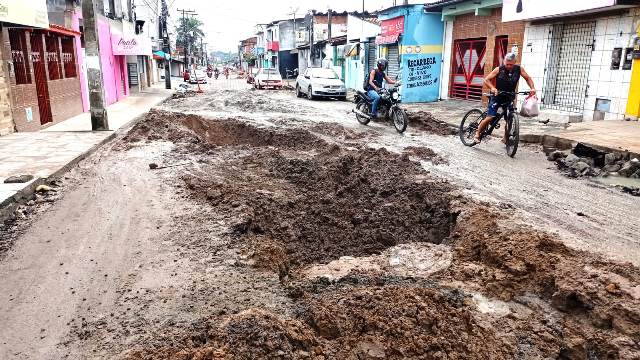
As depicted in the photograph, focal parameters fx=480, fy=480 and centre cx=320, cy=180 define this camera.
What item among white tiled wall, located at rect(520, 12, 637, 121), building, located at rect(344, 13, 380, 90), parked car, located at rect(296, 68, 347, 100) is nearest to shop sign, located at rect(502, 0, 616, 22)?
white tiled wall, located at rect(520, 12, 637, 121)

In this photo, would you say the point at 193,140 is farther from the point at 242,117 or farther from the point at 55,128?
the point at 55,128

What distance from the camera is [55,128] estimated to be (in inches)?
527

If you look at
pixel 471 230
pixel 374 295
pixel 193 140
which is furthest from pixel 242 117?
pixel 374 295

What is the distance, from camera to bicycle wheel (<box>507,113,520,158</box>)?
8.40 metres

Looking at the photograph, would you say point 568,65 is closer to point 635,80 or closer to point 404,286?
point 635,80

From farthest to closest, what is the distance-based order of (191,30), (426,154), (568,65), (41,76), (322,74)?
(191,30), (322,74), (568,65), (41,76), (426,154)

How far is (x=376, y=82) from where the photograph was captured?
1234 cm

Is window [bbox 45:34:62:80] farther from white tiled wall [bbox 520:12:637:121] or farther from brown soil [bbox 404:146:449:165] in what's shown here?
white tiled wall [bbox 520:12:637:121]

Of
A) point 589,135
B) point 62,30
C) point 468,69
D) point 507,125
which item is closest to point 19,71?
point 62,30

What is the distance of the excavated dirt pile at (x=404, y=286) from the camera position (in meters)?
2.83

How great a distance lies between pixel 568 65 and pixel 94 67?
43.0ft

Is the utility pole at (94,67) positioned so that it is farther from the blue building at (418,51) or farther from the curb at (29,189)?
the blue building at (418,51)

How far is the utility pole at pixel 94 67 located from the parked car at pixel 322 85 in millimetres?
11603

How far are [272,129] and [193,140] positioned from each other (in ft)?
7.22
